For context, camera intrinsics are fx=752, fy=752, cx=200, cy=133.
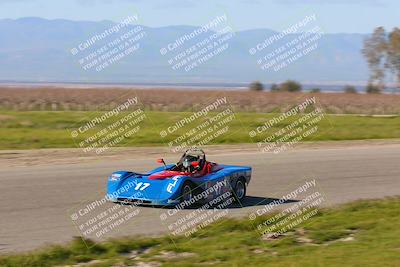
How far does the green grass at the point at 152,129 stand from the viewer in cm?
2734

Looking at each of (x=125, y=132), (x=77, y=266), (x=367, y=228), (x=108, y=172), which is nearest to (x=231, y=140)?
(x=125, y=132)

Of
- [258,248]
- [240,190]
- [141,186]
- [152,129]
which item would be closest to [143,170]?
[240,190]

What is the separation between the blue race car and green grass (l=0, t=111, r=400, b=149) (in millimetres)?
11925

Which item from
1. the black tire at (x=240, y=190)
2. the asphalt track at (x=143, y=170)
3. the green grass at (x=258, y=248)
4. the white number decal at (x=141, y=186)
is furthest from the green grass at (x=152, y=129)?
the green grass at (x=258, y=248)

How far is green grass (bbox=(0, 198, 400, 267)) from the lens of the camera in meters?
9.94

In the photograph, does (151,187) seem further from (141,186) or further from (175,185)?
(175,185)

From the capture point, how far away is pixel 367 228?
1297cm

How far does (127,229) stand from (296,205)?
4458 mm

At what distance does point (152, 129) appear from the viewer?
3108 centimetres

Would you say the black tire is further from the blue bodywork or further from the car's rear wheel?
the blue bodywork

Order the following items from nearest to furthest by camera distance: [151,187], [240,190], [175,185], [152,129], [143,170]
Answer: [175,185] < [151,187] < [240,190] < [143,170] < [152,129]

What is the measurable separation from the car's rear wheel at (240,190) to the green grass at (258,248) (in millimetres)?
2523

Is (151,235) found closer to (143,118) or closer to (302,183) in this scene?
(302,183)

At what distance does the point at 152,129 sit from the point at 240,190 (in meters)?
15.3
